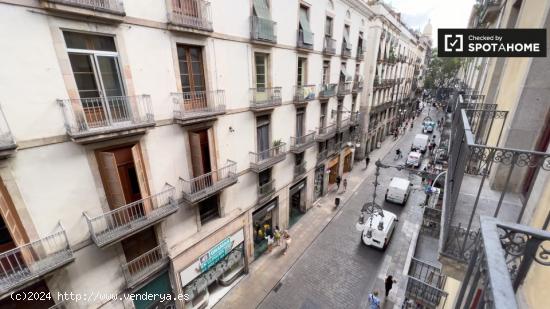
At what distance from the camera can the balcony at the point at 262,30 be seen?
1060cm

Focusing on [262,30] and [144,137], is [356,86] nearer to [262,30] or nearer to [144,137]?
[262,30]

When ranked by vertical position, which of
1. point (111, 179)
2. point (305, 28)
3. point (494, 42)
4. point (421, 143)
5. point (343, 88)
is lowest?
point (421, 143)

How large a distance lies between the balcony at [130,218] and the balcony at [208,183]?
574 mm

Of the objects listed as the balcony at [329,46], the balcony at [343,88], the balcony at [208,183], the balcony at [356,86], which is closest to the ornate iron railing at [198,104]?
the balcony at [208,183]

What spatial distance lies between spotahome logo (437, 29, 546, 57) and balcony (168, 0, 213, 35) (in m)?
7.23

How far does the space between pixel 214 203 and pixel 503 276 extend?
1079 cm

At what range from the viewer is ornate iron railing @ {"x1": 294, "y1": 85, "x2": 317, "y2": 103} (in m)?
14.5

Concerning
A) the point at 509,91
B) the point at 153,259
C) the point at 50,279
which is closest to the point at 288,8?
the point at 509,91

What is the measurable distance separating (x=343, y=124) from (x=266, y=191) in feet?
35.3

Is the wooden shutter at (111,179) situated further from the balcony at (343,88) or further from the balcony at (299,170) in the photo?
the balcony at (343,88)

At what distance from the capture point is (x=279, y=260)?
1456 cm

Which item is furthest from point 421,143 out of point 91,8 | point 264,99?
point 91,8

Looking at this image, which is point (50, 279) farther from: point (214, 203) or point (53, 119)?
point (214, 203)

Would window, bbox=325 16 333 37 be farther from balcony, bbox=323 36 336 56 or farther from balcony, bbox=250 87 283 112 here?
balcony, bbox=250 87 283 112
